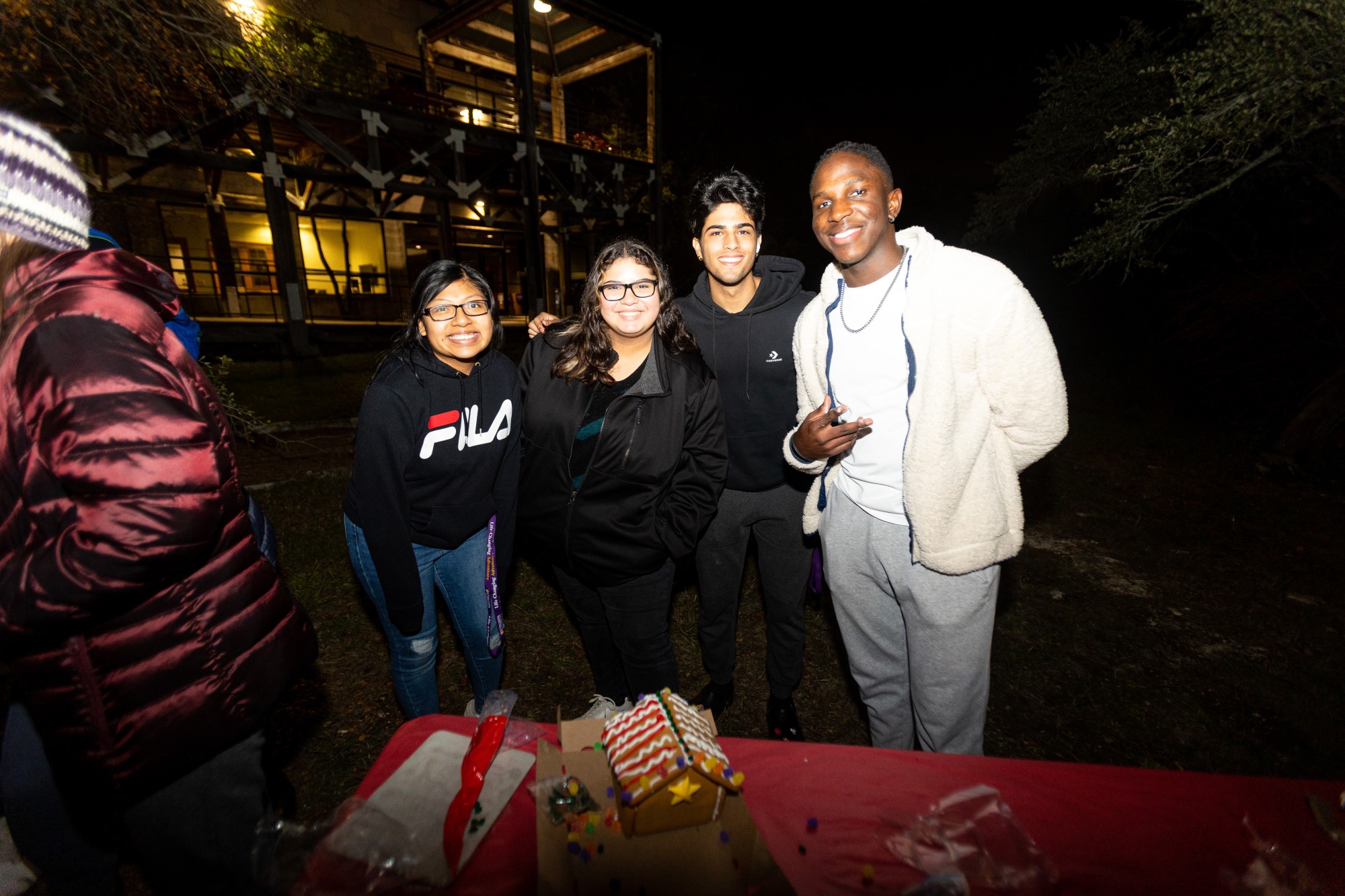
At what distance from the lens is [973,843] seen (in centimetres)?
124

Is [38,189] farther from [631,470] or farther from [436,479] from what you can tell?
[631,470]

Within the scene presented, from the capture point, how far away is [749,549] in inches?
223

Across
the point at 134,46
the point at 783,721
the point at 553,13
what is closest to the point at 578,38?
the point at 553,13

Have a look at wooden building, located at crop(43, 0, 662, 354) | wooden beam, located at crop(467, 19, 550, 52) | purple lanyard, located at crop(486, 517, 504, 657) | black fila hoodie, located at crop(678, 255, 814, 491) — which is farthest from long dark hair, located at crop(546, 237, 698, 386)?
wooden beam, located at crop(467, 19, 550, 52)

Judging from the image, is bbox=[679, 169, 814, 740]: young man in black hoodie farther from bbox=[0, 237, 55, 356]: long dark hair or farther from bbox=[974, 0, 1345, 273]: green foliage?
bbox=[974, 0, 1345, 273]: green foliage

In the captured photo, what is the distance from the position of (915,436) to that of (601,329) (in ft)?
4.20

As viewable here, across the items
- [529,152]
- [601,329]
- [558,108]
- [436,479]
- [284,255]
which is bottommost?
[436,479]

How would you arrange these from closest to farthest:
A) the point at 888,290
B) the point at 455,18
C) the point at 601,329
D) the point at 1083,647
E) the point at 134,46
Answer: the point at 888,290, the point at 601,329, the point at 1083,647, the point at 134,46, the point at 455,18

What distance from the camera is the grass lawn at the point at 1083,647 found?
3.05 metres

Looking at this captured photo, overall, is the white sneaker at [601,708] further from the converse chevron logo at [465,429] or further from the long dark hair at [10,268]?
the long dark hair at [10,268]

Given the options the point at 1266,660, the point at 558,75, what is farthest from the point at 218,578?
the point at 558,75

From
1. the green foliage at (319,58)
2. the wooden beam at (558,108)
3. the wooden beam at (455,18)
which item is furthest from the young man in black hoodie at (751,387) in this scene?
the wooden beam at (558,108)

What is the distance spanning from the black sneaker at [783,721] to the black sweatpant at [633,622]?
749mm

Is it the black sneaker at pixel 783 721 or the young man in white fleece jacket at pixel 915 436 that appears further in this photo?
the black sneaker at pixel 783 721
